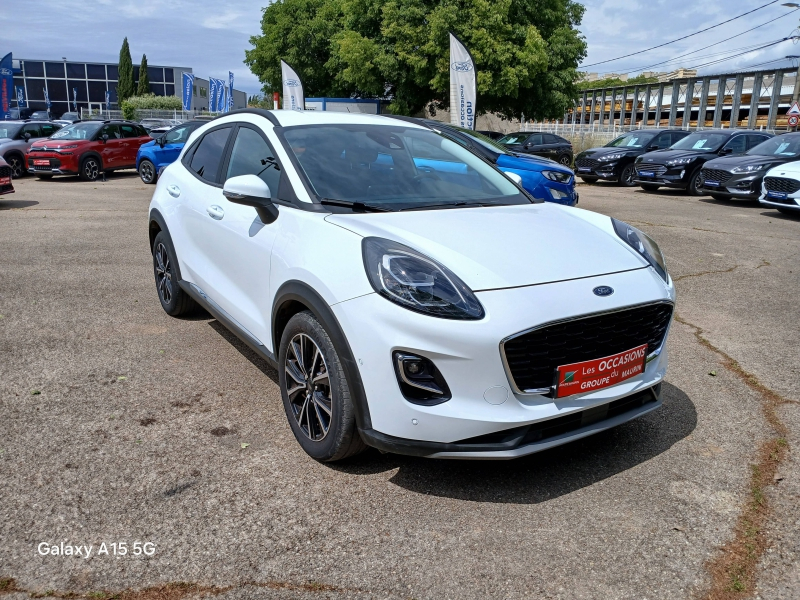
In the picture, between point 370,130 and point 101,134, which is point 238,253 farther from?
point 101,134

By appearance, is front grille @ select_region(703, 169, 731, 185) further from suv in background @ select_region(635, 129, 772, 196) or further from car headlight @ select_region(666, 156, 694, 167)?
car headlight @ select_region(666, 156, 694, 167)

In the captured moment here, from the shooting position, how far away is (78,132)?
19.1 meters

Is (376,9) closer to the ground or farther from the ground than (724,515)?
farther from the ground

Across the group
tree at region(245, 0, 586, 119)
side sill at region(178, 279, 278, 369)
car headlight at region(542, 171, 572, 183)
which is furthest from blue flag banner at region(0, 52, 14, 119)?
side sill at region(178, 279, 278, 369)

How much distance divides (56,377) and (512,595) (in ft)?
11.0

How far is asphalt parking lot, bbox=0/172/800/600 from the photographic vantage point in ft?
A: 8.56

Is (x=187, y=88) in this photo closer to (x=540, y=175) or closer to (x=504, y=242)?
(x=540, y=175)

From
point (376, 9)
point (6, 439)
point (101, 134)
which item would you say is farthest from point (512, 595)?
point (376, 9)

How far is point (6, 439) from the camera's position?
3.62m

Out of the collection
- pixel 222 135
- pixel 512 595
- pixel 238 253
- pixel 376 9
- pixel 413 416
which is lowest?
pixel 512 595

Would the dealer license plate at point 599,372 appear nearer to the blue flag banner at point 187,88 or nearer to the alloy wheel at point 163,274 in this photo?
the alloy wheel at point 163,274

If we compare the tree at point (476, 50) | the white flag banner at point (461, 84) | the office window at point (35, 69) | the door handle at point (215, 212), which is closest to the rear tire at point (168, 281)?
the door handle at point (215, 212)

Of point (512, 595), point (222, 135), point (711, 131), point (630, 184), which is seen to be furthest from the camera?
point (630, 184)
